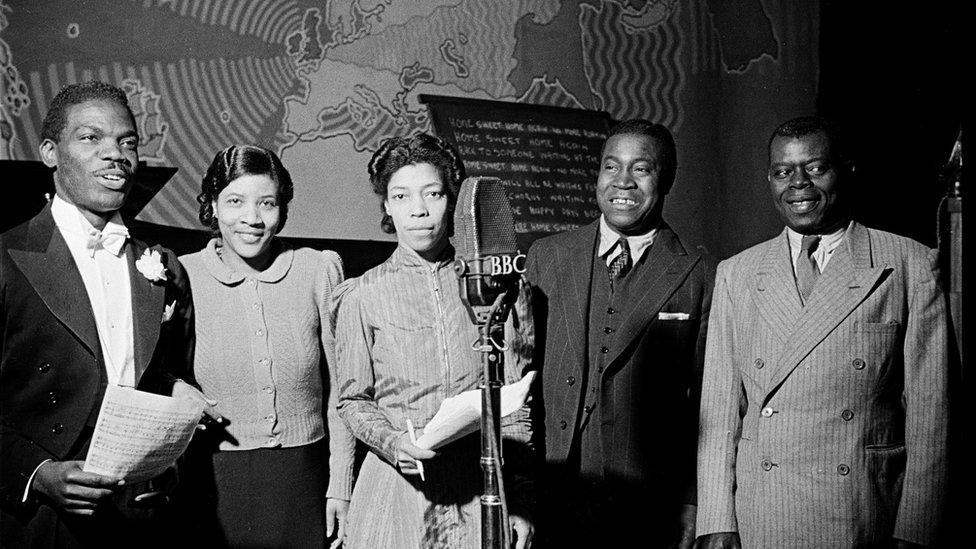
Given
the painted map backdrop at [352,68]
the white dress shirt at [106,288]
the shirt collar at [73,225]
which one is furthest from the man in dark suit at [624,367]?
the painted map backdrop at [352,68]

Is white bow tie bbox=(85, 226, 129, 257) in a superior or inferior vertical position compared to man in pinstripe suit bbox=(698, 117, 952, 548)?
superior

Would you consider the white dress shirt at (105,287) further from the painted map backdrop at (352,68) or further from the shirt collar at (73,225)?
the painted map backdrop at (352,68)

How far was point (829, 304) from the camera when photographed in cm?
249

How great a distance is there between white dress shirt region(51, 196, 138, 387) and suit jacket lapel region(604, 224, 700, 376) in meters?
1.35

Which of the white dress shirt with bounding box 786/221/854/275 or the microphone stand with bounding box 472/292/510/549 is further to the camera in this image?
the white dress shirt with bounding box 786/221/854/275

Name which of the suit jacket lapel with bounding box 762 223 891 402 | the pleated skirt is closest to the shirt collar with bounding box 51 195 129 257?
the pleated skirt

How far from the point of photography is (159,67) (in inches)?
139

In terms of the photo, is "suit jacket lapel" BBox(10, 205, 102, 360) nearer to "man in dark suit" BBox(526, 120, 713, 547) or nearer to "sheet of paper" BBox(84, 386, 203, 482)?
"sheet of paper" BBox(84, 386, 203, 482)

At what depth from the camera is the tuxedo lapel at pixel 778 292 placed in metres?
2.53

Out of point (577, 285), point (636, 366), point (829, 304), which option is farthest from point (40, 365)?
point (829, 304)

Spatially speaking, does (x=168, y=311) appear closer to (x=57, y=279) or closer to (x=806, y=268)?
(x=57, y=279)

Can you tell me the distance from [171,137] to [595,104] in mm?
2548

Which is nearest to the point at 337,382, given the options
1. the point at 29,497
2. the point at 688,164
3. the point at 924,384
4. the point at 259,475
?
the point at 259,475

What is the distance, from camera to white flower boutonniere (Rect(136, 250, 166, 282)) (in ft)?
8.34
